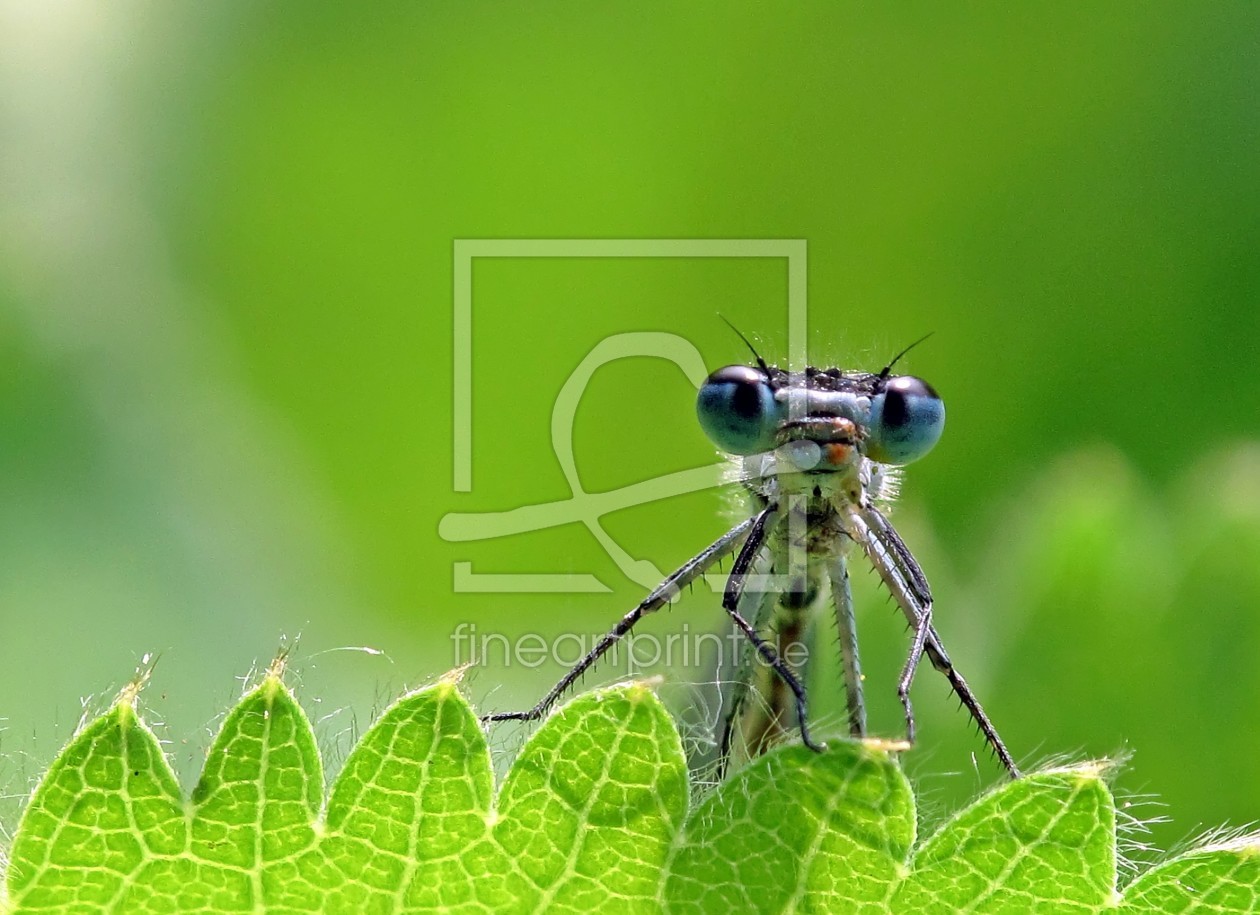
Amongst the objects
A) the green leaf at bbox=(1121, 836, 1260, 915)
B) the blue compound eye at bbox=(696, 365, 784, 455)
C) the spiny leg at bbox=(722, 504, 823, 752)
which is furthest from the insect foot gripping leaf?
the blue compound eye at bbox=(696, 365, 784, 455)

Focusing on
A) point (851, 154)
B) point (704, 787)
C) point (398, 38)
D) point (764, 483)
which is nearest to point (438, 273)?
point (398, 38)

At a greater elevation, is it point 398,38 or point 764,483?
point 398,38

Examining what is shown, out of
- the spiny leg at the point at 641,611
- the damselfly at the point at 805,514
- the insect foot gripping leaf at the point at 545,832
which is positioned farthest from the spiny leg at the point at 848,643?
the insect foot gripping leaf at the point at 545,832

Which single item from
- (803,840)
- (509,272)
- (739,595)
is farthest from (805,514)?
(509,272)

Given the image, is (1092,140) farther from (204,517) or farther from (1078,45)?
(204,517)

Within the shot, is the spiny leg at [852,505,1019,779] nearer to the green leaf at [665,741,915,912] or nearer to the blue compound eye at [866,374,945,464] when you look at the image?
the blue compound eye at [866,374,945,464]

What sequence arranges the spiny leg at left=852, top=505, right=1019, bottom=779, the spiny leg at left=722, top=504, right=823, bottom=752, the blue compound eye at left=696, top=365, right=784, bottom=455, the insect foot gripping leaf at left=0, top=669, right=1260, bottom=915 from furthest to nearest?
the blue compound eye at left=696, top=365, right=784, bottom=455 → the spiny leg at left=852, top=505, right=1019, bottom=779 → the spiny leg at left=722, top=504, right=823, bottom=752 → the insect foot gripping leaf at left=0, top=669, right=1260, bottom=915
